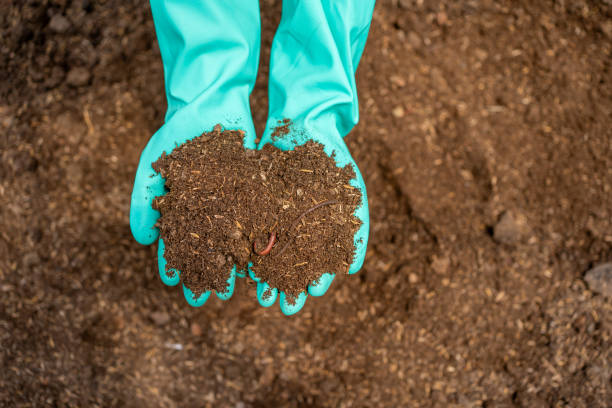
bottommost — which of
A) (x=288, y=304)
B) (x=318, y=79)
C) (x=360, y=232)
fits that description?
(x=288, y=304)

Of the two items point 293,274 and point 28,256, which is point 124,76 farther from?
point 293,274

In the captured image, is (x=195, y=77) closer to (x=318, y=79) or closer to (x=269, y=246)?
(x=318, y=79)

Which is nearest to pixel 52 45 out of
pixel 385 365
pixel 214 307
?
pixel 214 307

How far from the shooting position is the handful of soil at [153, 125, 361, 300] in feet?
4.64

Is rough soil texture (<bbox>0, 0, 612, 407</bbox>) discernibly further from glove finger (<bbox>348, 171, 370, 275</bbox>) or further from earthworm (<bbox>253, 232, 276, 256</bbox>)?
earthworm (<bbox>253, 232, 276, 256</bbox>)

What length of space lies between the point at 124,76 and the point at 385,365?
1.89 meters

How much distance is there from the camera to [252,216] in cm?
142

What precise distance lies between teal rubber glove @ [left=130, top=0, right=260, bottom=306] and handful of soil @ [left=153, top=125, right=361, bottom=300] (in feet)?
0.31

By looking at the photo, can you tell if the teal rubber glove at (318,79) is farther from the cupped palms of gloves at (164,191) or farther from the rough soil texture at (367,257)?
the rough soil texture at (367,257)

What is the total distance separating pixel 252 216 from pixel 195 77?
2.01 feet

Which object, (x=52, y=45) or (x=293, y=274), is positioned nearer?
(x=293, y=274)

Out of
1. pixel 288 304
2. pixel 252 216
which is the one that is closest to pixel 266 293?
pixel 288 304

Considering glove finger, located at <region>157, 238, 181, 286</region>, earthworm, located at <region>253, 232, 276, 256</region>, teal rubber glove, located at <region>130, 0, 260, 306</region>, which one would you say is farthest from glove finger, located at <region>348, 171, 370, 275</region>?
glove finger, located at <region>157, 238, 181, 286</region>

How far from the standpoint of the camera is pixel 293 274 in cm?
146
